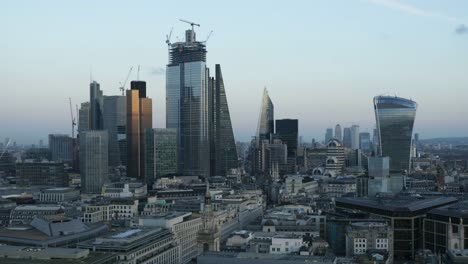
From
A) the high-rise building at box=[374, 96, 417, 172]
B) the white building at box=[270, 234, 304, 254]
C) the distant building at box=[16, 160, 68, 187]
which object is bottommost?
the white building at box=[270, 234, 304, 254]

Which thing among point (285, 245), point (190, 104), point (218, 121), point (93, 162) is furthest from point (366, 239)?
point (218, 121)

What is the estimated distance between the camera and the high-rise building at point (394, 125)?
151 m

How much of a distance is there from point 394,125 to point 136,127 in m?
78.2

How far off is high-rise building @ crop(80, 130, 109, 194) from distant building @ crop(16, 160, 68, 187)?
27.8ft

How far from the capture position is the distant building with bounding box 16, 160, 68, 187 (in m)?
153

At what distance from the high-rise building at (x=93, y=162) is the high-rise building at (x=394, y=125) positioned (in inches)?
2616

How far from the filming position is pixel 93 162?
146m

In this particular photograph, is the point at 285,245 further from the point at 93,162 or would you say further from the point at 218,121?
the point at 218,121

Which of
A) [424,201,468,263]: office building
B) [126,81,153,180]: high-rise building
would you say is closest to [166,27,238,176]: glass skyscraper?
[126,81,153,180]: high-rise building

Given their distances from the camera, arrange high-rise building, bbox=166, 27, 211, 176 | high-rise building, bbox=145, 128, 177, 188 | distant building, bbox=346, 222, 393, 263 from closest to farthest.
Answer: distant building, bbox=346, 222, 393, 263 → high-rise building, bbox=145, 128, 177, 188 → high-rise building, bbox=166, 27, 211, 176

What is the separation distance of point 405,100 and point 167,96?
248 ft

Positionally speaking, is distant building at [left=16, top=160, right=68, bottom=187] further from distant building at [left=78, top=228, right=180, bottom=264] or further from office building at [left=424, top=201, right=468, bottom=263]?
office building at [left=424, top=201, right=468, bottom=263]

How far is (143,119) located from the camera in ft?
646

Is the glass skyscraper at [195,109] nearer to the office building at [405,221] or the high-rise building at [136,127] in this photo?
the high-rise building at [136,127]
